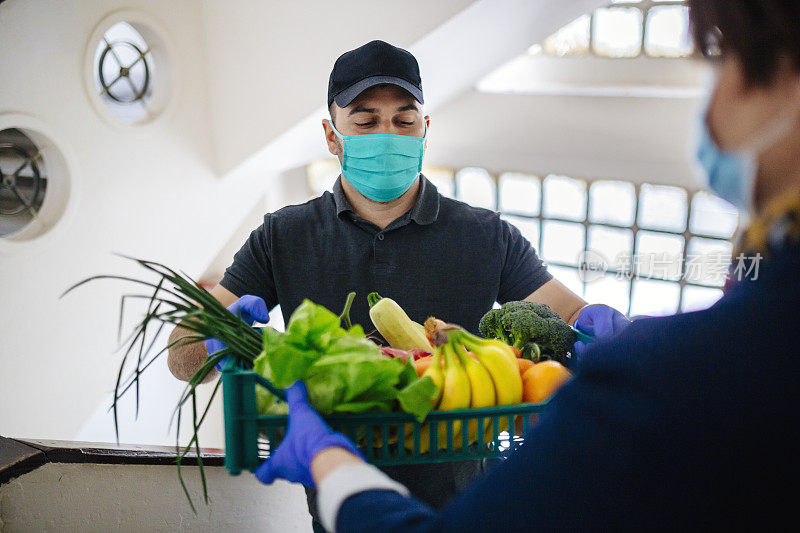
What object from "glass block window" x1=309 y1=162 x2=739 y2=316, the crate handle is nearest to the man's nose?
the crate handle

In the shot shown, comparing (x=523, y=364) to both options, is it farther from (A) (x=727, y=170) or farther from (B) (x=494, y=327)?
(A) (x=727, y=170)

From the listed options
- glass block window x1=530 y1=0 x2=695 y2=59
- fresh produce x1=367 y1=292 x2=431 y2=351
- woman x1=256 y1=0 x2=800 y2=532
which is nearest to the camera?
woman x1=256 y1=0 x2=800 y2=532

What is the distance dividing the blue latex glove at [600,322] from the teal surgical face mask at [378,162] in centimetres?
76

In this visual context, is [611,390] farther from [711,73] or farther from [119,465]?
[119,465]

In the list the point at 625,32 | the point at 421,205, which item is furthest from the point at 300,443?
the point at 625,32

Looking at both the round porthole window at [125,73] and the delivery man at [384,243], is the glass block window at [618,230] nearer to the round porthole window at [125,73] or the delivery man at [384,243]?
the round porthole window at [125,73]

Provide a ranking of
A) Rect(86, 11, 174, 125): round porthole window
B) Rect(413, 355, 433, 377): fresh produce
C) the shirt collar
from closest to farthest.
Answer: Rect(413, 355, 433, 377): fresh produce, the shirt collar, Rect(86, 11, 174, 125): round porthole window

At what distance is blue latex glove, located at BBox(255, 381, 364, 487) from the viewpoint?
0.88 m

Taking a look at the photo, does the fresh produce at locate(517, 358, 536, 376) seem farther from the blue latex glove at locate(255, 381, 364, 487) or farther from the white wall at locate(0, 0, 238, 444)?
the white wall at locate(0, 0, 238, 444)

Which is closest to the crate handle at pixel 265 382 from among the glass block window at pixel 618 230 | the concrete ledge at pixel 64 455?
the concrete ledge at pixel 64 455

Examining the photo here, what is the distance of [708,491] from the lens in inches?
25.8

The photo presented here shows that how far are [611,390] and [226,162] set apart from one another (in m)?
4.77

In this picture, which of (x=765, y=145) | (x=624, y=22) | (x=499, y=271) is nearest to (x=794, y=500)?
(x=765, y=145)

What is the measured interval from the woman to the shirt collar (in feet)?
4.04
